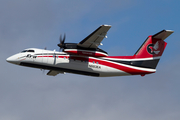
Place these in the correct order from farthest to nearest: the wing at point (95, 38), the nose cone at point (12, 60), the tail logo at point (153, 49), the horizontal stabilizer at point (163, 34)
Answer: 1. the tail logo at point (153, 49)
2. the horizontal stabilizer at point (163, 34)
3. the nose cone at point (12, 60)
4. the wing at point (95, 38)

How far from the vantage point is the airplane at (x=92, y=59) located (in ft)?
72.3

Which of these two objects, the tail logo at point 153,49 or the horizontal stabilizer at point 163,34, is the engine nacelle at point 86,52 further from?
the horizontal stabilizer at point 163,34

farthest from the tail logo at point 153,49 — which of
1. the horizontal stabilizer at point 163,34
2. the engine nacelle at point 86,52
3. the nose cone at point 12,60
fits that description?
the nose cone at point 12,60

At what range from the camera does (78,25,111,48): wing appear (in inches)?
783

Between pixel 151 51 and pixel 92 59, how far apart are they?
226 inches

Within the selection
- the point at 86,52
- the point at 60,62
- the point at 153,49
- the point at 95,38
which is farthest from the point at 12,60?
the point at 153,49

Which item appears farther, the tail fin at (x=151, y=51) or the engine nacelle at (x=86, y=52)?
the tail fin at (x=151, y=51)

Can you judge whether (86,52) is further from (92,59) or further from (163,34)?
(163,34)

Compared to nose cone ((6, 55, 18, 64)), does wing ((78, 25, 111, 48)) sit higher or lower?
higher

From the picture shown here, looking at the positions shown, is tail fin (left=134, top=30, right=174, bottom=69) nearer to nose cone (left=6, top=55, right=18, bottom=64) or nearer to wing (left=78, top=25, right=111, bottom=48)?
wing (left=78, top=25, right=111, bottom=48)

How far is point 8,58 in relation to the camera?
22031 mm

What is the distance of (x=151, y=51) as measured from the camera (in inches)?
955

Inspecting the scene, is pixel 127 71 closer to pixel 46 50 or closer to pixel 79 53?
pixel 79 53

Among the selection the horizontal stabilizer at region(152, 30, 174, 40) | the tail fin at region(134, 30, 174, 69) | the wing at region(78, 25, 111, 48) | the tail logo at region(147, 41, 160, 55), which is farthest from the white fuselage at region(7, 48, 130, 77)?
the horizontal stabilizer at region(152, 30, 174, 40)
